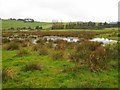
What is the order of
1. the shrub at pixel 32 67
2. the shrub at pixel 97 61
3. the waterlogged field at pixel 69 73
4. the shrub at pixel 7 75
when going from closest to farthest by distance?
the waterlogged field at pixel 69 73, the shrub at pixel 7 75, the shrub at pixel 97 61, the shrub at pixel 32 67

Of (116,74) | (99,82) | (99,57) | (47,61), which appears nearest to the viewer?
→ (99,82)

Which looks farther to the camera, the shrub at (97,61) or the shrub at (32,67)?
the shrub at (32,67)

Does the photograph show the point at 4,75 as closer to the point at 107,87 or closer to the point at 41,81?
the point at 41,81

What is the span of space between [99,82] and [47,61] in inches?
211

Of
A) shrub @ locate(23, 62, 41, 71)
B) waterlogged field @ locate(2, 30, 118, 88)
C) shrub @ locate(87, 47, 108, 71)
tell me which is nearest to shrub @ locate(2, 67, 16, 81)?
waterlogged field @ locate(2, 30, 118, 88)

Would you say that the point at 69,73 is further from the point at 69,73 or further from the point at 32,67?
the point at 32,67

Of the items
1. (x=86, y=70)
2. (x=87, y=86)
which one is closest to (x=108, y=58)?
(x=86, y=70)

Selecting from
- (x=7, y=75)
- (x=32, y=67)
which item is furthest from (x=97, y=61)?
(x=7, y=75)

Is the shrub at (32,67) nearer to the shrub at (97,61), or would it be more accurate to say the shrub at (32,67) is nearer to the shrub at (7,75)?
the shrub at (7,75)

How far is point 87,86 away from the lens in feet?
31.6

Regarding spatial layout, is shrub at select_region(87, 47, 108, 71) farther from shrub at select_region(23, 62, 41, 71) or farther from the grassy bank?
shrub at select_region(23, 62, 41, 71)

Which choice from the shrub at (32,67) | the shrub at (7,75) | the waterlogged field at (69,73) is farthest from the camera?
the shrub at (32,67)

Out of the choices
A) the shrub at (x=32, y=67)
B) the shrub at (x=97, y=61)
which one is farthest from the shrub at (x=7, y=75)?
the shrub at (x=97, y=61)

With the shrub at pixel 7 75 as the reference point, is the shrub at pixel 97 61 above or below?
above
